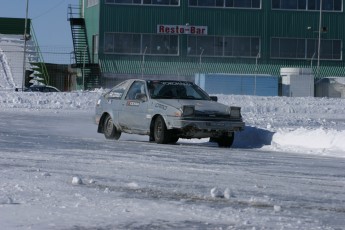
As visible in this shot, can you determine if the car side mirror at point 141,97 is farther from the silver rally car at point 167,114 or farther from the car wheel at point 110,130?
the car wheel at point 110,130

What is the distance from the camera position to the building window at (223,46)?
58.7 metres

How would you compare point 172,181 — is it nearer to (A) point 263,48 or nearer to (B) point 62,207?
(B) point 62,207

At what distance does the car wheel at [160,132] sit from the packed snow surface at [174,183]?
0.23m

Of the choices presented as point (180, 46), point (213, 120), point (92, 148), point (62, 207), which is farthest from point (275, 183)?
point (180, 46)

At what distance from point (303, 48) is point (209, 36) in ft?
21.7

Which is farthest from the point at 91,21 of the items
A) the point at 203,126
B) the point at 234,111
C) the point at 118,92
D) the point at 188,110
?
the point at 203,126

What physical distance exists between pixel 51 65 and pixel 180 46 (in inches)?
387

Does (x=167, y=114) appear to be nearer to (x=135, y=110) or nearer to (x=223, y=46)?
(x=135, y=110)

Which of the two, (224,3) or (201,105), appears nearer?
(201,105)

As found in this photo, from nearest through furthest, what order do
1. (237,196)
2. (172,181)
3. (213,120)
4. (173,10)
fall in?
(237,196), (172,181), (213,120), (173,10)

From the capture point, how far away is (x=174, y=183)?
10656mm

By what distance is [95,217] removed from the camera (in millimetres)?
8016

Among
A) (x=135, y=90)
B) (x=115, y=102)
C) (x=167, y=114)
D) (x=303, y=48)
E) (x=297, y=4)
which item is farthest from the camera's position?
(x=303, y=48)

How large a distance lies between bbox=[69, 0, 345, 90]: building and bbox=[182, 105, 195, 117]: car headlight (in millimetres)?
39593
